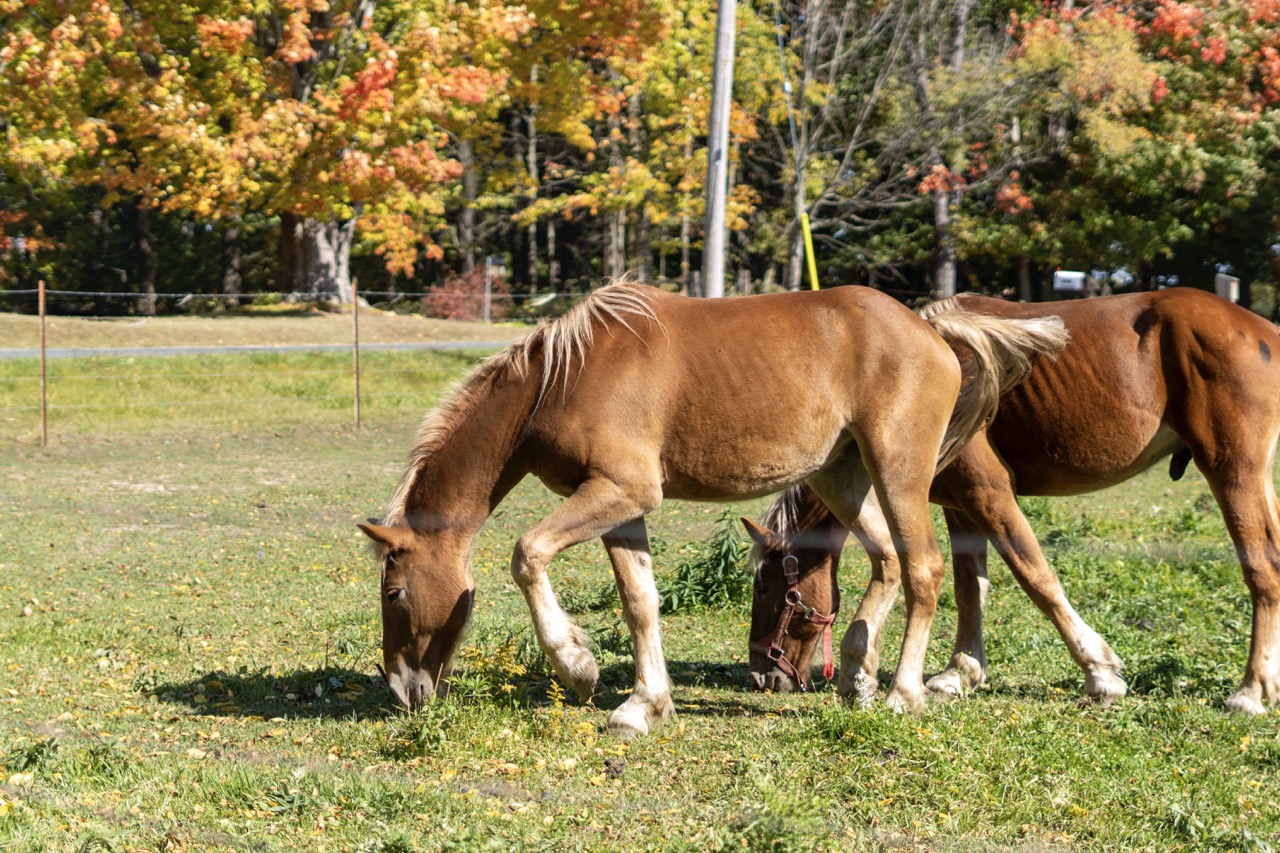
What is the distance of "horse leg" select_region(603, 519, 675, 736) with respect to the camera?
5520 mm

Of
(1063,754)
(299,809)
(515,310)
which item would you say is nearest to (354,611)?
(299,809)

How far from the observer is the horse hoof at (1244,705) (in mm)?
5879

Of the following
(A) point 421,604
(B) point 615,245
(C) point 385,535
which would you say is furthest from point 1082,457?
(B) point 615,245

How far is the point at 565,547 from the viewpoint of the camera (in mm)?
5328

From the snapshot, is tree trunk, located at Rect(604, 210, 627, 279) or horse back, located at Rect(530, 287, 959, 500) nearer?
horse back, located at Rect(530, 287, 959, 500)

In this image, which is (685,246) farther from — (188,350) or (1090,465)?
(1090,465)

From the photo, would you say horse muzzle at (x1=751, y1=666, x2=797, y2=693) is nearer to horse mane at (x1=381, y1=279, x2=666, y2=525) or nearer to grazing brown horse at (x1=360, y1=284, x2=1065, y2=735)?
grazing brown horse at (x1=360, y1=284, x2=1065, y2=735)

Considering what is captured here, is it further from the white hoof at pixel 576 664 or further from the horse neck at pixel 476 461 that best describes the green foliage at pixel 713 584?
the horse neck at pixel 476 461

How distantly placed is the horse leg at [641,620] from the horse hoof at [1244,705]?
258 centimetres

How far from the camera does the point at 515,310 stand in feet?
94.4

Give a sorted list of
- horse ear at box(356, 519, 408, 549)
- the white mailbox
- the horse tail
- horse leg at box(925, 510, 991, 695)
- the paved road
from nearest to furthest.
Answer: horse ear at box(356, 519, 408, 549)
the horse tail
horse leg at box(925, 510, 991, 695)
the paved road
the white mailbox

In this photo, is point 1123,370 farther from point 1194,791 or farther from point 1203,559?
point 1203,559

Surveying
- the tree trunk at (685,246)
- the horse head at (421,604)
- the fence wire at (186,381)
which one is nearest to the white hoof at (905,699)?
the horse head at (421,604)

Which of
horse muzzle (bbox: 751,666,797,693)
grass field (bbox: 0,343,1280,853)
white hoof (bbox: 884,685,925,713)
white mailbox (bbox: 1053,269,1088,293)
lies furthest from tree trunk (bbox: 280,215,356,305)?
white hoof (bbox: 884,685,925,713)
